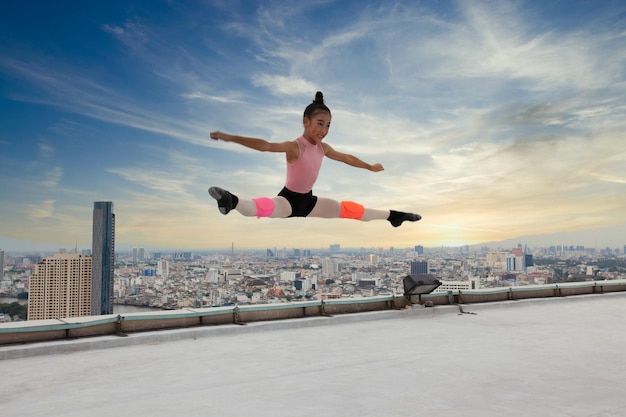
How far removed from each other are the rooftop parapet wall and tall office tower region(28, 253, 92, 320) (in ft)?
26.6

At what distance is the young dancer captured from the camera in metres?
4.57

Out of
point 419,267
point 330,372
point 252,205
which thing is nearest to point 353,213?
point 252,205

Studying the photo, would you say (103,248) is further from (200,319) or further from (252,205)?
(252,205)

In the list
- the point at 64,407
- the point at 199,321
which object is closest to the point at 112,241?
the point at 199,321

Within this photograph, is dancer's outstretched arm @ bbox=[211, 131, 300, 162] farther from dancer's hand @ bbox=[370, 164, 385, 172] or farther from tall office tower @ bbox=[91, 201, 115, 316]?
tall office tower @ bbox=[91, 201, 115, 316]

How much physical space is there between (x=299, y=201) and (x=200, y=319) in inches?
154

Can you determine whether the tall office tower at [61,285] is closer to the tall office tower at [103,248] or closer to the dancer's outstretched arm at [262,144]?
the tall office tower at [103,248]

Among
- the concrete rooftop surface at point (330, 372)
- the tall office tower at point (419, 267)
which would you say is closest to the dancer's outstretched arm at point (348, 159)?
the concrete rooftop surface at point (330, 372)

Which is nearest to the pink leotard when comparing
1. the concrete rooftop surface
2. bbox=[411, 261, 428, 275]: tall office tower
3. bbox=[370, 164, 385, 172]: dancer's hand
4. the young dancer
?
the young dancer

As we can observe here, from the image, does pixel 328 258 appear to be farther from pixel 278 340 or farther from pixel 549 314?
pixel 278 340

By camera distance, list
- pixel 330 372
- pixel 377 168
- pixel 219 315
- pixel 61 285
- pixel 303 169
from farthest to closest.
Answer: pixel 61 285 → pixel 219 315 → pixel 377 168 → pixel 330 372 → pixel 303 169

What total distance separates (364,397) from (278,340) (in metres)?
2.98

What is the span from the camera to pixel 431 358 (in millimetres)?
6105

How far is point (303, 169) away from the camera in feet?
16.7
